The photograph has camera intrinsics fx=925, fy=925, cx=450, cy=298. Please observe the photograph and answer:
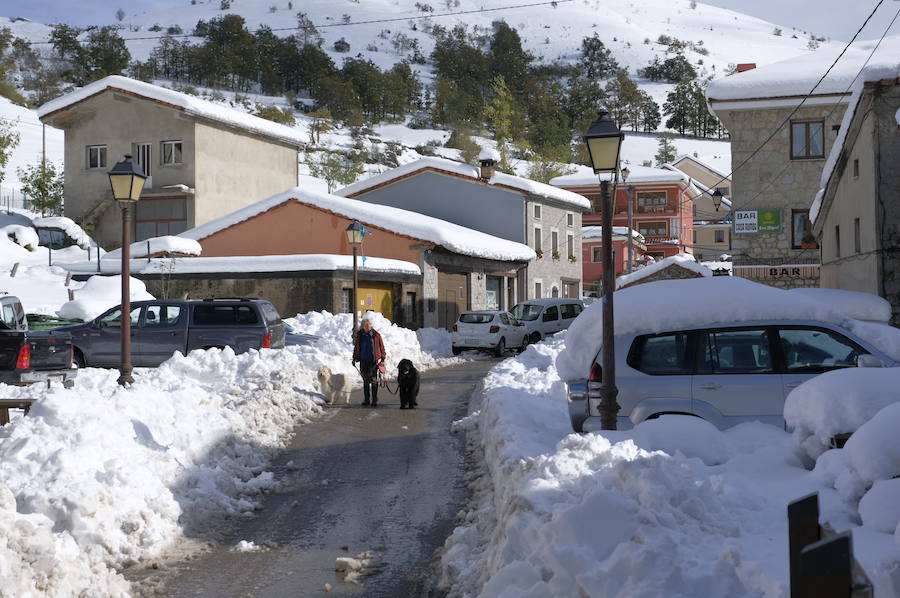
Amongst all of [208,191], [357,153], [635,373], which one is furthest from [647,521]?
[357,153]

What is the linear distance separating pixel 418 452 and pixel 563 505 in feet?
21.8

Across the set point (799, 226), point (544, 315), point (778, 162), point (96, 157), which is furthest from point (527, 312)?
point (96, 157)

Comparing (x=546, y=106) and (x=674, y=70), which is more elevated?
(x=674, y=70)

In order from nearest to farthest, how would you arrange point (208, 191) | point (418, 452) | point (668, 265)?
point (418, 452)
point (668, 265)
point (208, 191)

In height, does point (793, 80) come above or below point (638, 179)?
below

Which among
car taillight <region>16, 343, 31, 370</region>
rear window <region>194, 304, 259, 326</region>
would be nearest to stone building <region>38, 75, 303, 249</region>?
rear window <region>194, 304, 259, 326</region>

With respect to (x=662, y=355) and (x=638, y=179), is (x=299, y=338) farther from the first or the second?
(x=638, y=179)

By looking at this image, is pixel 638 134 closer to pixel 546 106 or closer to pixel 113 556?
pixel 546 106

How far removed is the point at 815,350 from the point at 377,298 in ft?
78.7

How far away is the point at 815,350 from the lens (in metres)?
9.16

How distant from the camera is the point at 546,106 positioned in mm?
123812

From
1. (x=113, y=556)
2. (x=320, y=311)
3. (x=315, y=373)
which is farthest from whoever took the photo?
(x=320, y=311)

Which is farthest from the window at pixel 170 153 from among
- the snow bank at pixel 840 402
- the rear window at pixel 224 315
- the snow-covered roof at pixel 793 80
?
the snow bank at pixel 840 402

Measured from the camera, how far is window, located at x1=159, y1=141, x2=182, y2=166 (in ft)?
147
